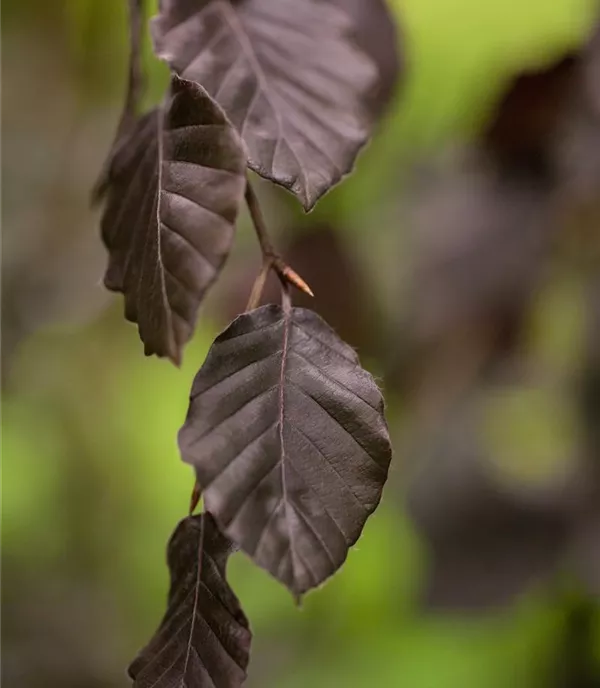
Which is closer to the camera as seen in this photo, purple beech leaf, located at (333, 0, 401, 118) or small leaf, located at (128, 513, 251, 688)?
small leaf, located at (128, 513, 251, 688)

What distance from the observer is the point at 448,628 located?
5.14 ft

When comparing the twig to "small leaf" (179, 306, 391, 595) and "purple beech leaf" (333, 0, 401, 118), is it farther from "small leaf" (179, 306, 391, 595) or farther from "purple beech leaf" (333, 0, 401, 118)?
"purple beech leaf" (333, 0, 401, 118)

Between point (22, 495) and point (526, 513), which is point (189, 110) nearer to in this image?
point (526, 513)

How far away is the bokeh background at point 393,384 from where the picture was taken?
1.37 m

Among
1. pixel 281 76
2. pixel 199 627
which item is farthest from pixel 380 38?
pixel 199 627

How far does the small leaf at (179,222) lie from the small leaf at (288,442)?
0.04m

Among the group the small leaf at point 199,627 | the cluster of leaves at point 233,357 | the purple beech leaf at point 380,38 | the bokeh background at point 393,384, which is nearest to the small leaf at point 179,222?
the cluster of leaves at point 233,357

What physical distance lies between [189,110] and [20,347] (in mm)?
1137

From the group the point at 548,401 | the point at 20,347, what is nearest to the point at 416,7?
the point at 548,401

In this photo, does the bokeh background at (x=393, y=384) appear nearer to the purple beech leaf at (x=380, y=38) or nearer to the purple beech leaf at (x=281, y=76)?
the purple beech leaf at (x=380, y=38)

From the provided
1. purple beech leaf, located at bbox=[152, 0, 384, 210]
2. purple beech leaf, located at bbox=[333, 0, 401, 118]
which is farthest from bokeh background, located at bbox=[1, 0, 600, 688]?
purple beech leaf, located at bbox=[152, 0, 384, 210]

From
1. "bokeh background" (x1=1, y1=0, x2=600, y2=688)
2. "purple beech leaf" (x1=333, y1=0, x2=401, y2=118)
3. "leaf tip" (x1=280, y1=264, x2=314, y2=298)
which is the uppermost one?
"purple beech leaf" (x1=333, y1=0, x2=401, y2=118)

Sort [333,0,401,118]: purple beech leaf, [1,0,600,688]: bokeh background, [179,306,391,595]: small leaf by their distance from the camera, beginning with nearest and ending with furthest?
[179,306,391,595]: small leaf, [333,0,401,118]: purple beech leaf, [1,0,600,688]: bokeh background

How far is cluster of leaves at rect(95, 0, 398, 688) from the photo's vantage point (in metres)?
0.45
